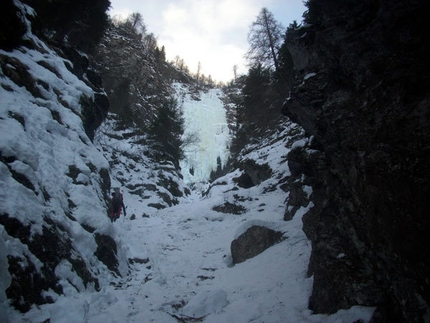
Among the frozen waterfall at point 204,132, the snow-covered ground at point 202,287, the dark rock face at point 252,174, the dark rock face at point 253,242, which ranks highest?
the frozen waterfall at point 204,132

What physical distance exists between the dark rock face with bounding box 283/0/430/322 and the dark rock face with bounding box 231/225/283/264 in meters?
3.25

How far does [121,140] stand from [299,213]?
22.3 metres

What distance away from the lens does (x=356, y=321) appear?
4.36m

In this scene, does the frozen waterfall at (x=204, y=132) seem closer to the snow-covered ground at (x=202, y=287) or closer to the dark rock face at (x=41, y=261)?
the snow-covered ground at (x=202, y=287)

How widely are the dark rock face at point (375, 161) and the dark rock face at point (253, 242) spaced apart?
3.25m

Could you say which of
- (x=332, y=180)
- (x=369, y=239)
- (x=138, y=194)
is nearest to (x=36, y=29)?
(x=138, y=194)

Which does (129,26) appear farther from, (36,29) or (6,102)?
(6,102)

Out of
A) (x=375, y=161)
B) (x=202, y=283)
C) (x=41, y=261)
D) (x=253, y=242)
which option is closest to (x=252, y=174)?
(x=253, y=242)

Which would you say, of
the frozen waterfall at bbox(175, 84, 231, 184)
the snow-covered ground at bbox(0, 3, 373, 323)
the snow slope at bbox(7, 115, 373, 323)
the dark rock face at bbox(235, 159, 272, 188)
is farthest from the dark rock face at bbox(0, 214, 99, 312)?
the frozen waterfall at bbox(175, 84, 231, 184)

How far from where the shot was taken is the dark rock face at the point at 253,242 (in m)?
9.76

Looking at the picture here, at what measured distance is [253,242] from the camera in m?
9.89

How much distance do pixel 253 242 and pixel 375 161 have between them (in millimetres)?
6422

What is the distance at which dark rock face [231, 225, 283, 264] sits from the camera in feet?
32.0

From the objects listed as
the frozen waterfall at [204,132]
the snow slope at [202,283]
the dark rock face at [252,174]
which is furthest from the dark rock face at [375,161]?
the frozen waterfall at [204,132]
